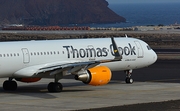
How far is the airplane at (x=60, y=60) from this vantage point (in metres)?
35.9

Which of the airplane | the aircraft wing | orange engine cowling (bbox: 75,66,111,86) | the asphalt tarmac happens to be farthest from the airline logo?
orange engine cowling (bbox: 75,66,111,86)

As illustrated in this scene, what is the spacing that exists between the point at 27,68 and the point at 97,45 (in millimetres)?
5726

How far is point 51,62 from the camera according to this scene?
37938mm

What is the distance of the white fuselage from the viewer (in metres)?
36.1

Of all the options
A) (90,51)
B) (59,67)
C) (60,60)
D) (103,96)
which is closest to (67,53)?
(60,60)

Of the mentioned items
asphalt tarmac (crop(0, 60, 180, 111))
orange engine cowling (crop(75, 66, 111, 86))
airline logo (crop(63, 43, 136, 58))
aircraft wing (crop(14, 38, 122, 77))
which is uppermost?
airline logo (crop(63, 43, 136, 58))

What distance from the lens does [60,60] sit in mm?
38281

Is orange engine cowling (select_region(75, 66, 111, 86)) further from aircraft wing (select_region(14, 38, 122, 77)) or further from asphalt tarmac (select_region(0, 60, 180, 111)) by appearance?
asphalt tarmac (select_region(0, 60, 180, 111))

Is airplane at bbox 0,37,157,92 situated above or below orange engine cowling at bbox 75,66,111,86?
above

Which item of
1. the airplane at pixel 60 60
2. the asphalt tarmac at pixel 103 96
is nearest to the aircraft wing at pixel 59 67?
the airplane at pixel 60 60

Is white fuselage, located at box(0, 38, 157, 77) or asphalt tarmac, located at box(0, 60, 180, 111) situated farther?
white fuselage, located at box(0, 38, 157, 77)

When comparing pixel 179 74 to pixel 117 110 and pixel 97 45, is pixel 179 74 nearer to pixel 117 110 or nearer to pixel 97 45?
pixel 97 45

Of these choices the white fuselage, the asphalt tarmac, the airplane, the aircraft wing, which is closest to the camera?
the asphalt tarmac

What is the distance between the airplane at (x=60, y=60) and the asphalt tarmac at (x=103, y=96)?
1052 millimetres
